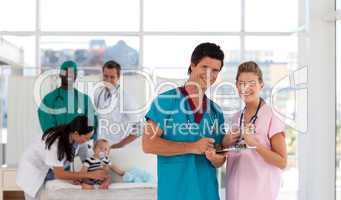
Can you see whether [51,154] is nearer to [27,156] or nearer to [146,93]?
[27,156]

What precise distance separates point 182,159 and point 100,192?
1342 mm

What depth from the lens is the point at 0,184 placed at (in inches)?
175

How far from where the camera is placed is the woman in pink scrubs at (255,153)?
276 centimetres

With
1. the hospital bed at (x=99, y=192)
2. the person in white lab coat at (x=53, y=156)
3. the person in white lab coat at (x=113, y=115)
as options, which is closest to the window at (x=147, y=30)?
the person in white lab coat at (x=113, y=115)

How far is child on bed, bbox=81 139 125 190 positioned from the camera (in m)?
3.89

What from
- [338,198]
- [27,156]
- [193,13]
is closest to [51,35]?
[193,13]

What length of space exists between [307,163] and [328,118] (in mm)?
459

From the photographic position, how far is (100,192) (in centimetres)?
384

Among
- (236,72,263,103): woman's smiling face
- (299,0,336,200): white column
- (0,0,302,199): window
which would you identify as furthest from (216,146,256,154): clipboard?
(0,0,302,199): window

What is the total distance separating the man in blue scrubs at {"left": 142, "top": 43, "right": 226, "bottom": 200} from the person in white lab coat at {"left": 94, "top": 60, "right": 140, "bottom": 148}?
162cm

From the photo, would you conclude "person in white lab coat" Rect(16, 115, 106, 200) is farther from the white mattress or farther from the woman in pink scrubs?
the woman in pink scrubs

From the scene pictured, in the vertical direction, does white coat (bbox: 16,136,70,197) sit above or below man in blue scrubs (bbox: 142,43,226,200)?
below

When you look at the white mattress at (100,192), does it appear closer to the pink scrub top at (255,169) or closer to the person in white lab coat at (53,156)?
the person in white lab coat at (53,156)

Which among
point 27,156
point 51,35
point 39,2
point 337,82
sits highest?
point 39,2
